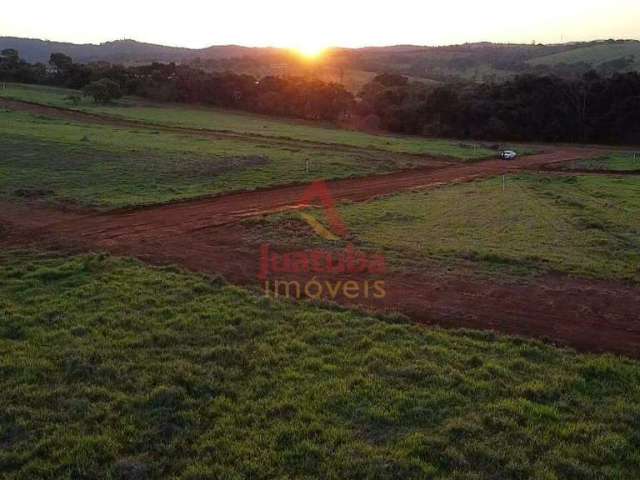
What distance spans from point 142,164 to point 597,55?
13052cm

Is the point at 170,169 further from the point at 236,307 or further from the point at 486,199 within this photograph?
the point at 236,307

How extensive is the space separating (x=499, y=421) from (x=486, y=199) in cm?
1831

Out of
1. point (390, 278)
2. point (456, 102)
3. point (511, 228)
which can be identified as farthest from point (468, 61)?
point (390, 278)

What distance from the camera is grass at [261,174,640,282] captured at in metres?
14.9

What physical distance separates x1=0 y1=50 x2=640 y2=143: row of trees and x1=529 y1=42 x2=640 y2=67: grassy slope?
71882 millimetres

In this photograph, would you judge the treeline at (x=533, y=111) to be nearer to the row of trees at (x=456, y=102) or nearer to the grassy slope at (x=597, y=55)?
the row of trees at (x=456, y=102)

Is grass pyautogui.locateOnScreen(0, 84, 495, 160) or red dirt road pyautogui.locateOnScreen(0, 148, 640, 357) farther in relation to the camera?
grass pyautogui.locateOnScreen(0, 84, 495, 160)

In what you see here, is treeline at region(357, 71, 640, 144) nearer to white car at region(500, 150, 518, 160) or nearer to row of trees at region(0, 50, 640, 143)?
row of trees at region(0, 50, 640, 143)

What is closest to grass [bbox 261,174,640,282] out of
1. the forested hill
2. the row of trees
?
the row of trees

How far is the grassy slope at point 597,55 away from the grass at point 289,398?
127 metres

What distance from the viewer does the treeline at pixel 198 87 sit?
63.5 meters

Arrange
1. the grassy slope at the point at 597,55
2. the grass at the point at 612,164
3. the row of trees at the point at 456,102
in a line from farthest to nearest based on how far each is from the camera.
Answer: the grassy slope at the point at 597,55 < the row of trees at the point at 456,102 < the grass at the point at 612,164

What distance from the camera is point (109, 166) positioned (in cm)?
2803

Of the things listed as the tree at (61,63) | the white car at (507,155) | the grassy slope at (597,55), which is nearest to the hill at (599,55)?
the grassy slope at (597,55)
